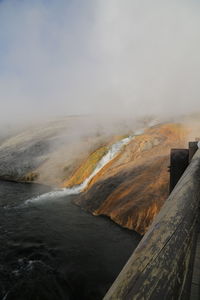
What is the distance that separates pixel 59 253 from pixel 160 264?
23.2 feet

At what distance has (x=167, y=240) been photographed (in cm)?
138

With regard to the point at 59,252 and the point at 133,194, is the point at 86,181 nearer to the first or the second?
the point at 133,194

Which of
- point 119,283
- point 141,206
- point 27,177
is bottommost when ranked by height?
point 27,177

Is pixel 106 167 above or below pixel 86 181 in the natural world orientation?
above

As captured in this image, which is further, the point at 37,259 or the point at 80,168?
the point at 80,168

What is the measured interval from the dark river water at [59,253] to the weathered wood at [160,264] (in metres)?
5.13

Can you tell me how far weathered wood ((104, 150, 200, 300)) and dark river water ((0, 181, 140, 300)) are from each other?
16.8 feet

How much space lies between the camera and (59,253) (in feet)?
24.0

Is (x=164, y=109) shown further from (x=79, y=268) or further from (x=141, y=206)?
(x=79, y=268)

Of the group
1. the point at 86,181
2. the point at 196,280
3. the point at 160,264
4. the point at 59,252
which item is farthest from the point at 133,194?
the point at 160,264

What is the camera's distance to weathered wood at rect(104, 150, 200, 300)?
3.37 feet

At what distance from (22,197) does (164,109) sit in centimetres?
2606

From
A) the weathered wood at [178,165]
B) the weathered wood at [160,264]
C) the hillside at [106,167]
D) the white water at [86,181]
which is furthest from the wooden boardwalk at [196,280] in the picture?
the white water at [86,181]

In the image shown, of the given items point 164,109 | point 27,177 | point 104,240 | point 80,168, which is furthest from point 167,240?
point 164,109
